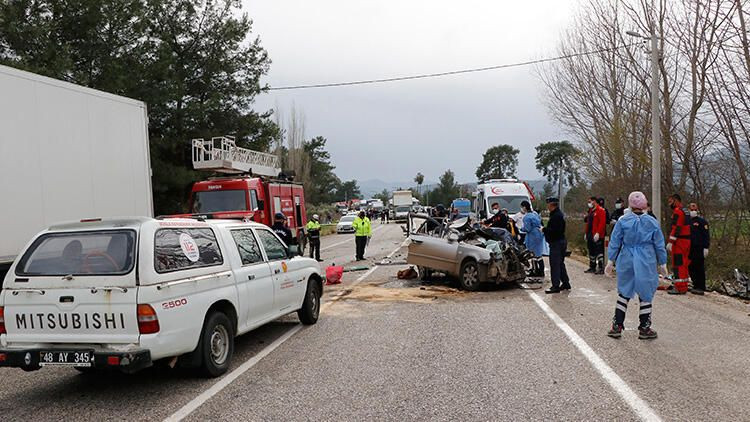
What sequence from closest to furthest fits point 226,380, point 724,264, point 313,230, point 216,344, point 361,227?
1. point 226,380
2. point 216,344
3. point 724,264
4. point 313,230
5. point 361,227

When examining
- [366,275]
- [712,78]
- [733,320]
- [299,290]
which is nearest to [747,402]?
[733,320]

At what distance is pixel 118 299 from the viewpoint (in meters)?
4.96

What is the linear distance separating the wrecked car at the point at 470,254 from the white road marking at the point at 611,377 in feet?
8.84

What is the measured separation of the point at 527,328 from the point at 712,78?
36.4 ft

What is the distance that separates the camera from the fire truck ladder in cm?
1700

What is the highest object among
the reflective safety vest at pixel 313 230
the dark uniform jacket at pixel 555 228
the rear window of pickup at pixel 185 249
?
the rear window of pickup at pixel 185 249

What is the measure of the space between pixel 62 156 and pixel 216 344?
16.4 feet

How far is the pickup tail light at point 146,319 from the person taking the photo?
492 cm

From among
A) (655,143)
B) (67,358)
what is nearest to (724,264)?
(655,143)

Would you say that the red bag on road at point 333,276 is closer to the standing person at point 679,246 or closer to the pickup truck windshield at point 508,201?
the standing person at point 679,246

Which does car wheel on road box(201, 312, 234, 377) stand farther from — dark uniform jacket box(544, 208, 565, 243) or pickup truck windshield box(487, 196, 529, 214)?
pickup truck windshield box(487, 196, 529, 214)

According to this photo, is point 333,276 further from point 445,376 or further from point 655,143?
point 655,143

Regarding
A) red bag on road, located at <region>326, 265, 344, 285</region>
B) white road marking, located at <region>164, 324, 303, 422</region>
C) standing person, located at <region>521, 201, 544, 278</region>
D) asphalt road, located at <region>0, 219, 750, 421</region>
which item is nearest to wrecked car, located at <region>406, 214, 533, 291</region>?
standing person, located at <region>521, 201, 544, 278</region>

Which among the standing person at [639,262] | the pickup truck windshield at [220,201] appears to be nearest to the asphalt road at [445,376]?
the standing person at [639,262]
